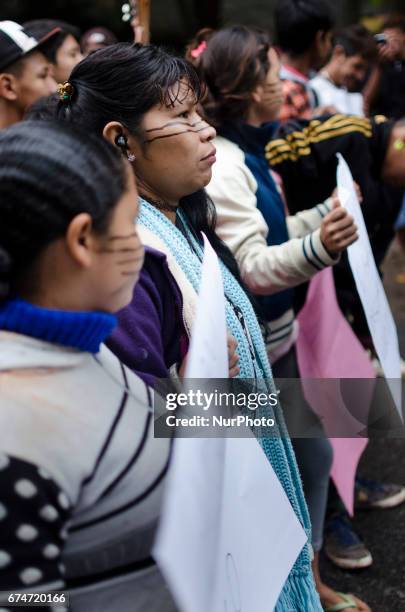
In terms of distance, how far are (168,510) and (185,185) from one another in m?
0.89

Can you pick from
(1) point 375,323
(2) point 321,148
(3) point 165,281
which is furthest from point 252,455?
(2) point 321,148

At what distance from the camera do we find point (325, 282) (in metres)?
2.68

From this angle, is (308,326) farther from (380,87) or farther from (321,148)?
(380,87)

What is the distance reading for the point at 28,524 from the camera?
2.83ft

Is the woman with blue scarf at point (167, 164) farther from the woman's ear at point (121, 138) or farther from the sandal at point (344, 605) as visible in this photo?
the sandal at point (344, 605)

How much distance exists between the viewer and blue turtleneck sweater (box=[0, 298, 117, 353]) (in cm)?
94

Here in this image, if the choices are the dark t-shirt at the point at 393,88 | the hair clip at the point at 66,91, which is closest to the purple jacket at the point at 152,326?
the hair clip at the point at 66,91

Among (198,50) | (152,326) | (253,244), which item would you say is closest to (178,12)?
(198,50)

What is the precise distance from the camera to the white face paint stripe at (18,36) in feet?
9.03

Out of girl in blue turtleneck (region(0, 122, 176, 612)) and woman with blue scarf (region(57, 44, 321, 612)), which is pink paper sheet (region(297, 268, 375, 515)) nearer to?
woman with blue scarf (region(57, 44, 321, 612))

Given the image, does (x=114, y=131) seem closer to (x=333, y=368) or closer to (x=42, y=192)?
(x=42, y=192)

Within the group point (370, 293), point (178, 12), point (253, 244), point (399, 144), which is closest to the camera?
point (370, 293)

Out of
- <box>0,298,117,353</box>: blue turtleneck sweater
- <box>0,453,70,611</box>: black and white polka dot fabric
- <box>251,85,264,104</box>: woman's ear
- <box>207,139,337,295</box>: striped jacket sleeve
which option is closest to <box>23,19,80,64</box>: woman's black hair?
<box>251,85,264,104</box>: woman's ear

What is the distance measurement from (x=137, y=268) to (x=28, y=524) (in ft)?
1.23
